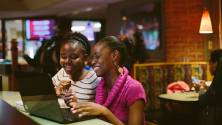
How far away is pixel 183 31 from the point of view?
273 inches

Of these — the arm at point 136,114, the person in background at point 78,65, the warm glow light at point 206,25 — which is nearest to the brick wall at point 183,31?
the warm glow light at point 206,25

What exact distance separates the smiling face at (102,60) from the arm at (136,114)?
0.20 metres

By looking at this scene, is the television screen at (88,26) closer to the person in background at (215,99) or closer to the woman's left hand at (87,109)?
the person in background at (215,99)

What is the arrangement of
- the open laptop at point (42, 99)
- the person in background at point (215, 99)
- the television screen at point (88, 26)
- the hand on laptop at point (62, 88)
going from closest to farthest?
the open laptop at point (42, 99) → the hand on laptop at point (62, 88) → the person in background at point (215, 99) → the television screen at point (88, 26)

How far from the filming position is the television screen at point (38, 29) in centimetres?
1255

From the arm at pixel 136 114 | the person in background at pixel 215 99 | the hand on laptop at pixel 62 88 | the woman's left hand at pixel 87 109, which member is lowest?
the person in background at pixel 215 99

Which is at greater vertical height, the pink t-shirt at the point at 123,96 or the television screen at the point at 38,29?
the television screen at the point at 38,29

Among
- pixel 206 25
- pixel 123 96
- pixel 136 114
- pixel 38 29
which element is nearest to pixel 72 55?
pixel 123 96

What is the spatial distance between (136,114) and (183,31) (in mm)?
5496

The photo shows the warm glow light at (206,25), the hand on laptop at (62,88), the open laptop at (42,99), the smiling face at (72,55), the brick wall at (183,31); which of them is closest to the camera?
the open laptop at (42,99)

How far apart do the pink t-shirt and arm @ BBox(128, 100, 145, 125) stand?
2cm

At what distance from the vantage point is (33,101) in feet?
5.34

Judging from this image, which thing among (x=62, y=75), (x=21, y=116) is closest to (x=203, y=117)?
(x=62, y=75)

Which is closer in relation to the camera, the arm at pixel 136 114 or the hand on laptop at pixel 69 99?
the hand on laptop at pixel 69 99
